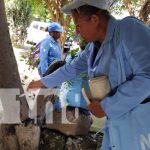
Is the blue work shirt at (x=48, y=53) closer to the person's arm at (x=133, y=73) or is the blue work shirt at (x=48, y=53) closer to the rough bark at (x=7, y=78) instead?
the rough bark at (x=7, y=78)

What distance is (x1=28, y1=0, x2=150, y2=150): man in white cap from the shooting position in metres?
2.28

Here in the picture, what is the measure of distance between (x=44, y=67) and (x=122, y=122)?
12.9ft

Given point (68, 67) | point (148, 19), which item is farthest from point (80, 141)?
point (148, 19)

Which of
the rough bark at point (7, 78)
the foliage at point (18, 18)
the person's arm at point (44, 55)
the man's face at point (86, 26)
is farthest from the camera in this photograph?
the foliage at point (18, 18)

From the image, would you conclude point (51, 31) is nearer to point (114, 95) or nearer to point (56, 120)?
point (56, 120)

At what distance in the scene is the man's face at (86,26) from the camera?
2.37 m

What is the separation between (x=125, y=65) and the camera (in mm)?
2342

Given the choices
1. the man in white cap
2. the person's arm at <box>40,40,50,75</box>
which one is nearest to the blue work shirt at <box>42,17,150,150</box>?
the man in white cap

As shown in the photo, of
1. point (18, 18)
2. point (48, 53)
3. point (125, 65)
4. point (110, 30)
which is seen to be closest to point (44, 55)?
point (48, 53)

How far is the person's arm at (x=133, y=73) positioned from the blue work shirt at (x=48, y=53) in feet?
13.0

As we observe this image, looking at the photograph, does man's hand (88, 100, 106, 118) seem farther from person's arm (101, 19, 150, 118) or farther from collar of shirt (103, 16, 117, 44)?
collar of shirt (103, 16, 117, 44)

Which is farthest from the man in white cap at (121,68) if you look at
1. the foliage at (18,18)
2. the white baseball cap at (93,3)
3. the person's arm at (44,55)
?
the foliage at (18,18)

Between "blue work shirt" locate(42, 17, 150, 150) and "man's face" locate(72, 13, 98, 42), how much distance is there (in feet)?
0.31

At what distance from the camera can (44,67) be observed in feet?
20.5
